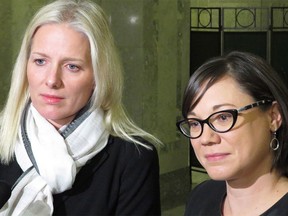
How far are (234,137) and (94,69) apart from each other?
2.25ft

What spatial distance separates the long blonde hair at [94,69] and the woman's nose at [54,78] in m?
0.13

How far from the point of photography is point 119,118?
233 cm

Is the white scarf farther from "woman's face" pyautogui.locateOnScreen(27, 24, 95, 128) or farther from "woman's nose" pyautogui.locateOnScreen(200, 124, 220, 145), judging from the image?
"woman's nose" pyautogui.locateOnScreen(200, 124, 220, 145)

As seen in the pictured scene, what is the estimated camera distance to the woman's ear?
1.75m

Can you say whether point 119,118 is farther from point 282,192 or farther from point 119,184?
point 282,192

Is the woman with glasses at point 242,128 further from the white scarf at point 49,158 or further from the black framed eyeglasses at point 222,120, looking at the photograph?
the white scarf at point 49,158

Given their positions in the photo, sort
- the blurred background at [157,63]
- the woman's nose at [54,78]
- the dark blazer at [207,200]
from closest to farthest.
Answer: the dark blazer at [207,200] < the woman's nose at [54,78] < the blurred background at [157,63]

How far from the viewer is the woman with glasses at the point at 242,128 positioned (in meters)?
1.69

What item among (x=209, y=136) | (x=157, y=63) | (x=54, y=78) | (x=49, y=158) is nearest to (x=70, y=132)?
(x=49, y=158)

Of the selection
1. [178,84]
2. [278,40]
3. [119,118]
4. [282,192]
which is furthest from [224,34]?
[282,192]

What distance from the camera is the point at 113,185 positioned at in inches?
87.4

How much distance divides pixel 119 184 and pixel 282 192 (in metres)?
0.69

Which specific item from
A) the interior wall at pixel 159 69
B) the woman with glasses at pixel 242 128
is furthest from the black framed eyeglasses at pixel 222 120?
the interior wall at pixel 159 69

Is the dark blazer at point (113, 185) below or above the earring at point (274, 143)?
below
